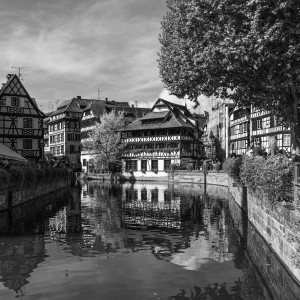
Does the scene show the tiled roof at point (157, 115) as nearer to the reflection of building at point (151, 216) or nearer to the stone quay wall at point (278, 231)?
the reflection of building at point (151, 216)

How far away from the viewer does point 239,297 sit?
11.0 m

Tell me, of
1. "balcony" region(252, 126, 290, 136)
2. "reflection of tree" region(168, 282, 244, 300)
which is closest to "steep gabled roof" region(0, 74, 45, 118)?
"balcony" region(252, 126, 290, 136)

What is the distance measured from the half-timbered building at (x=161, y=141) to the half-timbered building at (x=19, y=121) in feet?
95.0

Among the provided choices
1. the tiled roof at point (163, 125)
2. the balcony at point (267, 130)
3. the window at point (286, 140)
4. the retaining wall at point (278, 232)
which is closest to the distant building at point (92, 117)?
the tiled roof at point (163, 125)

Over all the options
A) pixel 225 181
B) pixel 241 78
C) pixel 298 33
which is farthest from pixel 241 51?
pixel 225 181

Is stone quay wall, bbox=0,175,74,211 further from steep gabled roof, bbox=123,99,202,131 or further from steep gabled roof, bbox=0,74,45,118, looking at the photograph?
steep gabled roof, bbox=123,99,202,131

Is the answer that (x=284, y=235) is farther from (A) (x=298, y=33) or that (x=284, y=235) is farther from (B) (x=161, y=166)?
(B) (x=161, y=166)

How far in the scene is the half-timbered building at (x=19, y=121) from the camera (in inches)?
2223

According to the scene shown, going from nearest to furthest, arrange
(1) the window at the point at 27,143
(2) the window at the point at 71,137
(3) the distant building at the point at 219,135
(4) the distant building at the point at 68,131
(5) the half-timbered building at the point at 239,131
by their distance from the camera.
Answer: (1) the window at the point at 27,143, (5) the half-timbered building at the point at 239,131, (3) the distant building at the point at 219,135, (4) the distant building at the point at 68,131, (2) the window at the point at 71,137

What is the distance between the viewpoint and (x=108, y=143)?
286 feet

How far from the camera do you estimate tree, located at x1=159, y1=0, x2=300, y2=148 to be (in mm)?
18156

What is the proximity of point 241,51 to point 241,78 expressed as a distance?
4.09 meters

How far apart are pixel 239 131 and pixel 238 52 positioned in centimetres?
5511

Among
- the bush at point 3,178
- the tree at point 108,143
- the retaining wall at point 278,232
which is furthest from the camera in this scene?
the tree at point 108,143
